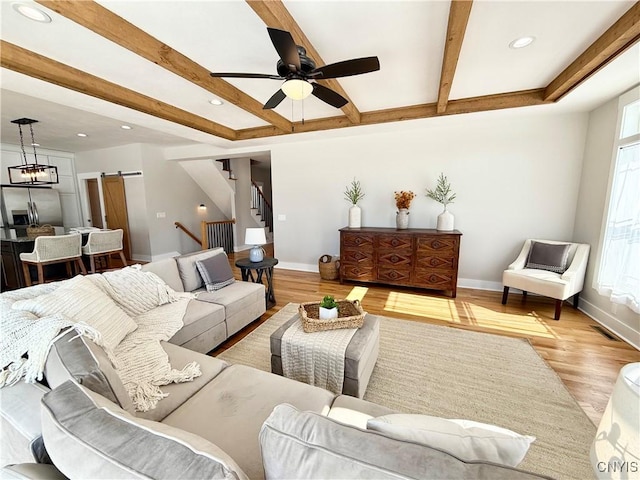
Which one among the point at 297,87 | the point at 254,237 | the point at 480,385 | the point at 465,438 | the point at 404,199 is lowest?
the point at 480,385

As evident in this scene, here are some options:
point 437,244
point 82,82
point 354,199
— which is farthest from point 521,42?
point 82,82

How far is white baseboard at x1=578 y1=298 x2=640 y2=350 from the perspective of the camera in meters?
Result: 2.54

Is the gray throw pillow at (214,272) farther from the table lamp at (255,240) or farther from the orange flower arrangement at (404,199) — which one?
the orange flower arrangement at (404,199)

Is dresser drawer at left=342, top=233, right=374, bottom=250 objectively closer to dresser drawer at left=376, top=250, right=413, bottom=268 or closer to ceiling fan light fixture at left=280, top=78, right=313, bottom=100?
dresser drawer at left=376, top=250, right=413, bottom=268

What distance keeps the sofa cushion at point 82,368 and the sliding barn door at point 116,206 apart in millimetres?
6303

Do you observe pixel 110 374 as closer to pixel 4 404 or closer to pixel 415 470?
pixel 4 404

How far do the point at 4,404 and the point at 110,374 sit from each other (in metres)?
0.34

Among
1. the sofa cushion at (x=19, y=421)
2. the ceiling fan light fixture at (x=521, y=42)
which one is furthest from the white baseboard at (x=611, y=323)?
the sofa cushion at (x=19, y=421)

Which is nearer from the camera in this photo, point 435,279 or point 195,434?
point 195,434

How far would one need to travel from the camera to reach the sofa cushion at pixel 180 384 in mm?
1250

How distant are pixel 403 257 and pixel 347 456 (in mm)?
3616

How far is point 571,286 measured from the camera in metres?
3.04

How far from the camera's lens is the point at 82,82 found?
2510 millimetres

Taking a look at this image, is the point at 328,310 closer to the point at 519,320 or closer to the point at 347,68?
the point at 347,68
